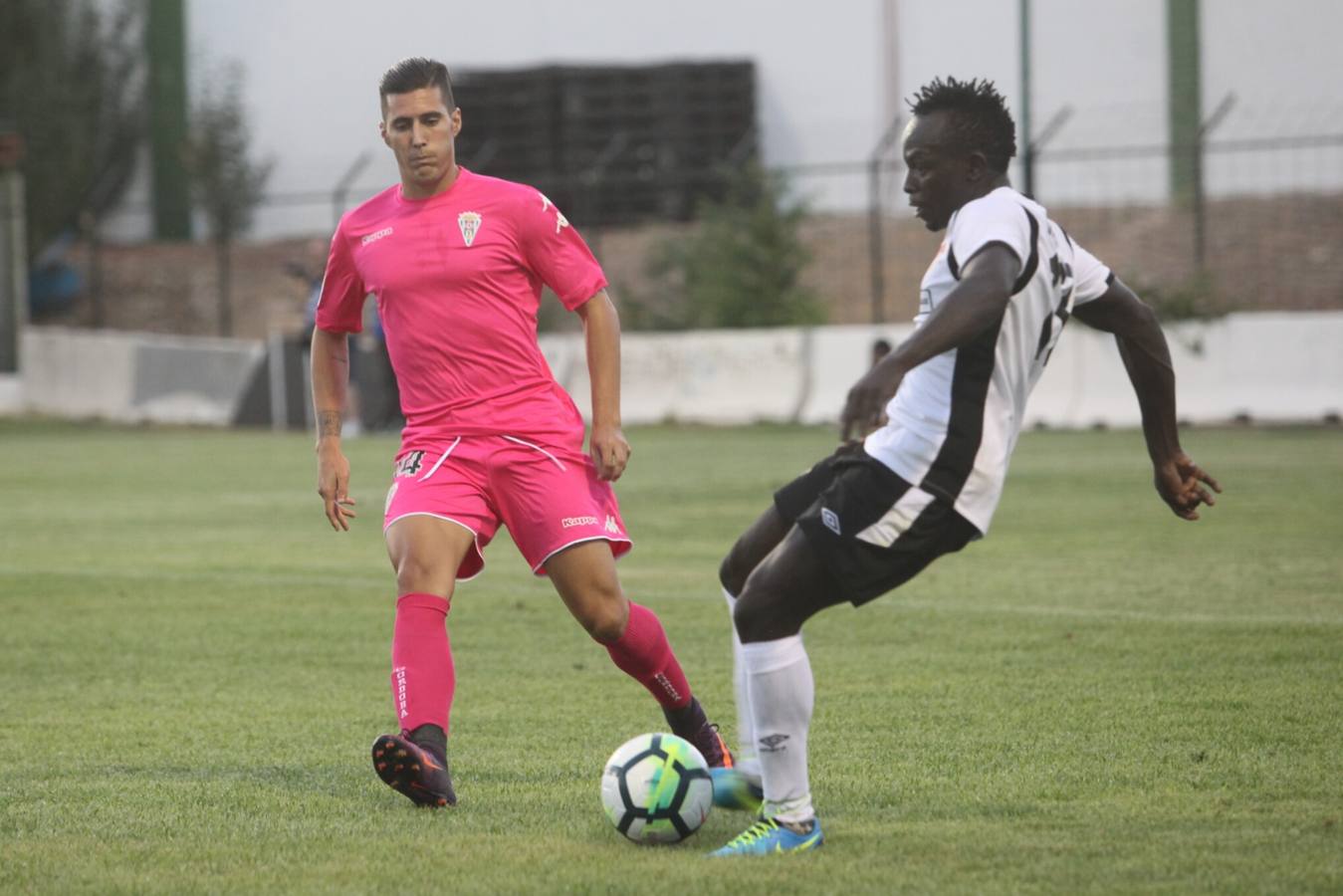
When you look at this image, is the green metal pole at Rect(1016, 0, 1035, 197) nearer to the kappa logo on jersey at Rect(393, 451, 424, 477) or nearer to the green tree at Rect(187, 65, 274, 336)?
the green tree at Rect(187, 65, 274, 336)

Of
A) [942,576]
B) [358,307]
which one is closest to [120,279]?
[942,576]

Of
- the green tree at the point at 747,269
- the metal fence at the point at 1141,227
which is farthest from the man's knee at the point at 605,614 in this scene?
the green tree at the point at 747,269

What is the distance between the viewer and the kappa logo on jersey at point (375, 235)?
6051 mm

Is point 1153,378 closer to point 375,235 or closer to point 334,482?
point 375,235

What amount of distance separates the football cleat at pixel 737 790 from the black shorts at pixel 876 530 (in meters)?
0.83

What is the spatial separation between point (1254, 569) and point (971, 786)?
Result: 5711 mm

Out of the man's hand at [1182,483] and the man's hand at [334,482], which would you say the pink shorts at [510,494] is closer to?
the man's hand at [334,482]

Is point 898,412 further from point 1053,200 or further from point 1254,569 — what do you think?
point 1053,200

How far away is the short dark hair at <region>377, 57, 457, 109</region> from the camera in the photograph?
600 centimetres

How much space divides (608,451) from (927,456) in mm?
1331

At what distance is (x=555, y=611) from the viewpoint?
398 inches

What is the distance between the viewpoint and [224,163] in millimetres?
36750

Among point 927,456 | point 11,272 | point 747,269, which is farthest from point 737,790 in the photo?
point 11,272

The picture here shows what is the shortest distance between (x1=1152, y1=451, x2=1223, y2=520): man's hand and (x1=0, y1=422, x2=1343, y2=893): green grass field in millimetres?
788
